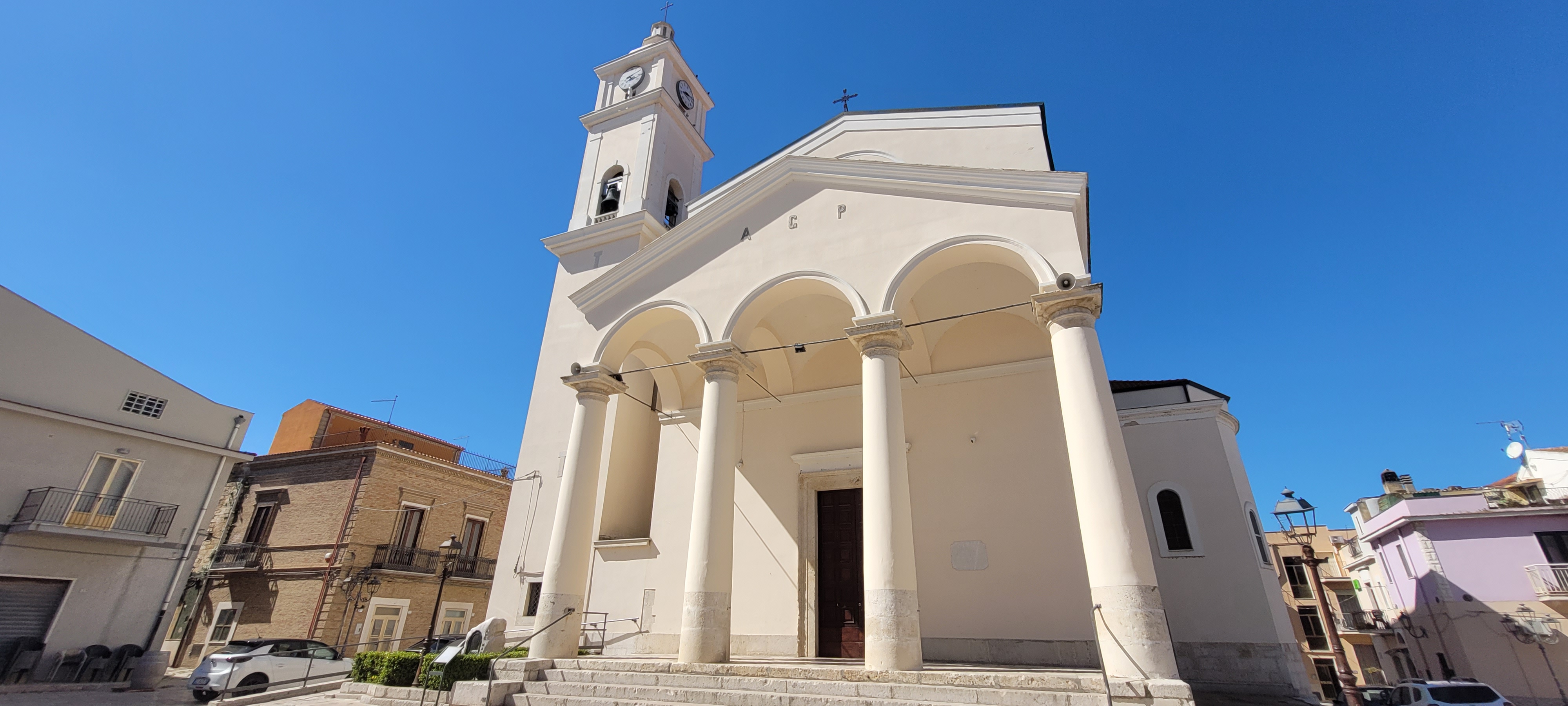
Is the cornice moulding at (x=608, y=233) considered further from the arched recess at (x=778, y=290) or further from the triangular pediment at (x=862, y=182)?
the arched recess at (x=778, y=290)

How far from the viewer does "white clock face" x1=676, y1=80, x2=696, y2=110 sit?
1795cm

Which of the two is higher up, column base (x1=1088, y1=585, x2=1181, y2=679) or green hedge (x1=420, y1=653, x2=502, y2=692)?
column base (x1=1088, y1=585, x2=1181, y2=679)

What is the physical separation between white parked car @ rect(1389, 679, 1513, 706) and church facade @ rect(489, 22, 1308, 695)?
5.96 meters

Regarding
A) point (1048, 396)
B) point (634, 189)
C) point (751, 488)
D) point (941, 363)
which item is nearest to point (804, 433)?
point (751, 488)

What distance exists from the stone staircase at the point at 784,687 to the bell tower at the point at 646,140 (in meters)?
9.89

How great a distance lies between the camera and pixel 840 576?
10727mm

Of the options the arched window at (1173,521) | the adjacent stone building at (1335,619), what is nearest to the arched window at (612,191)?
the arched window at (1173,521)

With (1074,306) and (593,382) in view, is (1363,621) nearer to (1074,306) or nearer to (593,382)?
(1074,306)

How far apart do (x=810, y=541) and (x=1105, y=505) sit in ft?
18.2

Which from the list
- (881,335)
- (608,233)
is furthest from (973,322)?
(608,233)

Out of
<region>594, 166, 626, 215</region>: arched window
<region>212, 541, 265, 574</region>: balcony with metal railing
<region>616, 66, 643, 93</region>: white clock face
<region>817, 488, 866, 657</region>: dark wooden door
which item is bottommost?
<region>817, 488, 866, 657</region>: dark wooden door

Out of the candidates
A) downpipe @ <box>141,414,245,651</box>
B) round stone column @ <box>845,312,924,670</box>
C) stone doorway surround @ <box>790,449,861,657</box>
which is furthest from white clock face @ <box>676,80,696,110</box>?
downpipe @ <box>141,414,245,651</box>

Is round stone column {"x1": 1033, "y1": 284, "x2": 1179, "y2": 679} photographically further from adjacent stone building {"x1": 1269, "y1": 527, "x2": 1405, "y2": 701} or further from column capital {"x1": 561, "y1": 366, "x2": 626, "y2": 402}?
adjacent stone building {"x1": 1269, "y1": 527, "x2": 1405, "y2": 701}

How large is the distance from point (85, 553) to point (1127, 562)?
19230 millimetres
